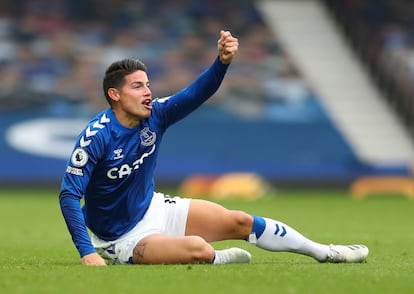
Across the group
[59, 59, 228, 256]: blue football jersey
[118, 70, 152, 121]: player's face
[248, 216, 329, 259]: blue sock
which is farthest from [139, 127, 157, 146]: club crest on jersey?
[248, 216, 329, 259]: blue sock

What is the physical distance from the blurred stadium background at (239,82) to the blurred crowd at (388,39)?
0.11 ft

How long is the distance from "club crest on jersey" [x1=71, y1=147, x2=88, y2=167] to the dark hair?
0.60 meters

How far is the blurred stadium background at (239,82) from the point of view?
26.1 metres

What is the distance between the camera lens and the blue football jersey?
8562 millimetres

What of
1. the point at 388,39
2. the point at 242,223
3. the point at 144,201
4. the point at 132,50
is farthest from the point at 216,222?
the point at 388,39

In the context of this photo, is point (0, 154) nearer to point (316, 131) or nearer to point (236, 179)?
point (236, 179)

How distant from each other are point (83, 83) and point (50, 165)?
2.88 metres

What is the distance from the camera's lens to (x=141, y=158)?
8781 millimetres

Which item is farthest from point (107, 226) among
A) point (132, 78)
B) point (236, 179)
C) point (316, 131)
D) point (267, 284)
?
point (316, 131)

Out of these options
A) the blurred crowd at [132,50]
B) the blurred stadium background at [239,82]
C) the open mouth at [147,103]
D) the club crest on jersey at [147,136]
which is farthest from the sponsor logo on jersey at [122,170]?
the blurred crowd at [132,50]

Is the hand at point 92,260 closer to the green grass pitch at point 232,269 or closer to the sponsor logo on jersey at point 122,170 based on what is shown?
the green grass pitch at point 232,269

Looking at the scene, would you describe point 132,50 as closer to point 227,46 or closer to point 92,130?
point 92,130

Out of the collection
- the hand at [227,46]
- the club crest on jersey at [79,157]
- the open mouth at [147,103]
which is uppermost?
the hand at [227,46]

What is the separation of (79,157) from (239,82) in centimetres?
2022
